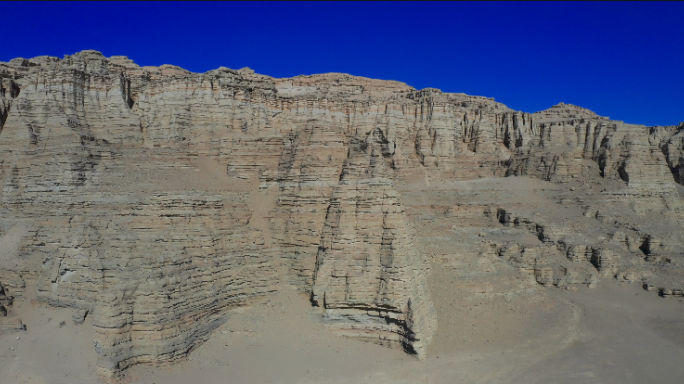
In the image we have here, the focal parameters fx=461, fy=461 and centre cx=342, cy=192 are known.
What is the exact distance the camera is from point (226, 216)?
24391 mm

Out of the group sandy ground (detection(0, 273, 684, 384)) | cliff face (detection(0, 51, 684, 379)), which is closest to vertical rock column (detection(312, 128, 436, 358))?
cliff face (detection(0, 51, 684, 379))

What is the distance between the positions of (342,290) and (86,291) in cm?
1226

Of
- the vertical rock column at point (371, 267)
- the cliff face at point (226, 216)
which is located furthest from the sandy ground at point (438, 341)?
the vertical rock column at point (371, 267)

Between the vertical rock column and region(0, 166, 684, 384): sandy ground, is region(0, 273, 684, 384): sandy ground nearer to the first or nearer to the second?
region(0, 166, 684, 384): sandy ground

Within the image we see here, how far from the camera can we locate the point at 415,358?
73.0ft

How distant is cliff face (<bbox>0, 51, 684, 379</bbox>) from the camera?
2175 centimetres

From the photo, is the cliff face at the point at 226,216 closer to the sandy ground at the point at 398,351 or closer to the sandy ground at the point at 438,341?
the sandy ground at the point at 438,341

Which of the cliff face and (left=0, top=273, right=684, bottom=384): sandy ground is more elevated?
the cliff face

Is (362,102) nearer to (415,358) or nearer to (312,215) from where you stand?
(312,215)

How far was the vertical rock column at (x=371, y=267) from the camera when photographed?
74.0 feet

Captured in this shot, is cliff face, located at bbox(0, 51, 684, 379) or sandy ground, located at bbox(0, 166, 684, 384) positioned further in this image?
cliff face, located at bbox(0, 51, 684, 379)

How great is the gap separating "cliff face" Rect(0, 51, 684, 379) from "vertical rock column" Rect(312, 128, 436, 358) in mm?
77

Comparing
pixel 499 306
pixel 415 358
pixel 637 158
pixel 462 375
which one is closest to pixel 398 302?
pixel 415 358

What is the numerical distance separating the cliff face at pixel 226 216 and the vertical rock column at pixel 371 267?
0.08 meters
